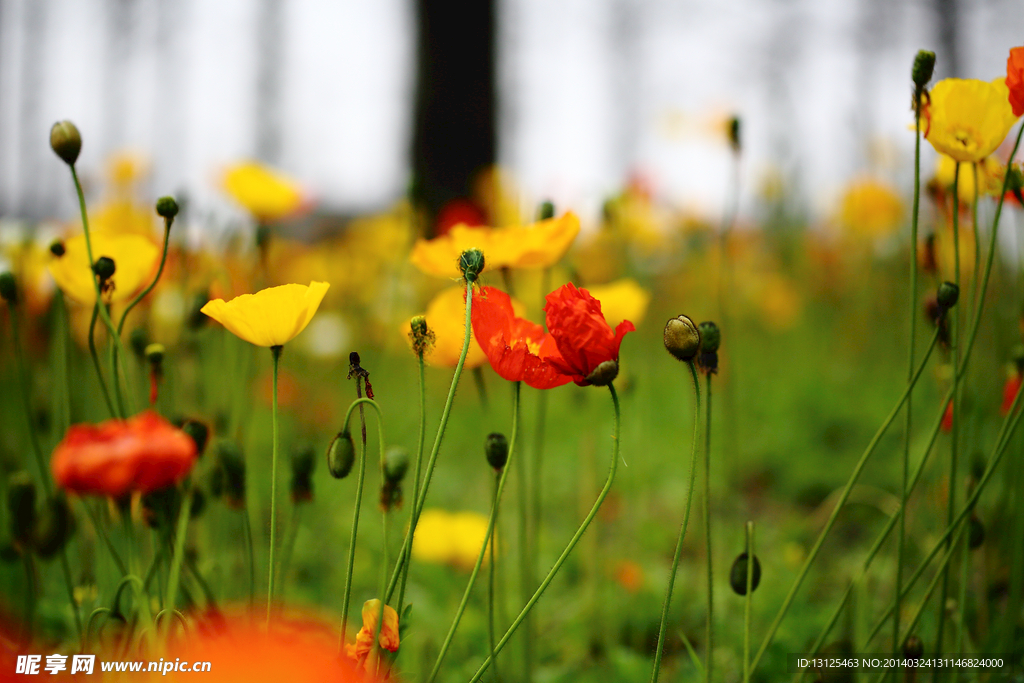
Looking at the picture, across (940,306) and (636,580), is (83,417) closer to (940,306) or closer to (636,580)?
(636,580)

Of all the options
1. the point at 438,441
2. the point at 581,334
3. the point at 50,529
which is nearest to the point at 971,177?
the point at 581,334

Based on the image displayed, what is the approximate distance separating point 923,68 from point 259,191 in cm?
96

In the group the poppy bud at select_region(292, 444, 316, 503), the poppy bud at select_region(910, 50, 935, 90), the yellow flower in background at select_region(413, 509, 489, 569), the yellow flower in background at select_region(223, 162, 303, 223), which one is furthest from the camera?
the yellow flower in background at select_region(223, 162, 303, 223)

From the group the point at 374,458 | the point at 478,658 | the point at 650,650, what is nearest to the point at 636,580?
the point at 650,650

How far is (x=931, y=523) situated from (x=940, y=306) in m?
0.69

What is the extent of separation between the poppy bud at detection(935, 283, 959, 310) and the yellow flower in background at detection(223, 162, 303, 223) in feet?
3.21

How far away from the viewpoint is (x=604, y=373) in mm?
475

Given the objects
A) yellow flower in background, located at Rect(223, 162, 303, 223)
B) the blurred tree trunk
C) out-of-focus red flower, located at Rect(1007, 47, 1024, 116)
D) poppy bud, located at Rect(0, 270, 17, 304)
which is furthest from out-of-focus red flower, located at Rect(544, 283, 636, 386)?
the blurred tree trunk

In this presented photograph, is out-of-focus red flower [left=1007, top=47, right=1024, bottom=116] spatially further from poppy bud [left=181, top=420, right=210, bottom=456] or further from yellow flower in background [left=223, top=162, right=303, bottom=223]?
yellow flower in background [left=223, top=162, right=303, bottom=223]

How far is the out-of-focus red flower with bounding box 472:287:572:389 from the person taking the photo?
512 millimetres

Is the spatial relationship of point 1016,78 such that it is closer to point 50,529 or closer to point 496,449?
point 496,449

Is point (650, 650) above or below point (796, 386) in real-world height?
below

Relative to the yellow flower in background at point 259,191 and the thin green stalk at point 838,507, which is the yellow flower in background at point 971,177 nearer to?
the thin green stalk at point 838,507

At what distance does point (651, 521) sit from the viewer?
4.74ft
